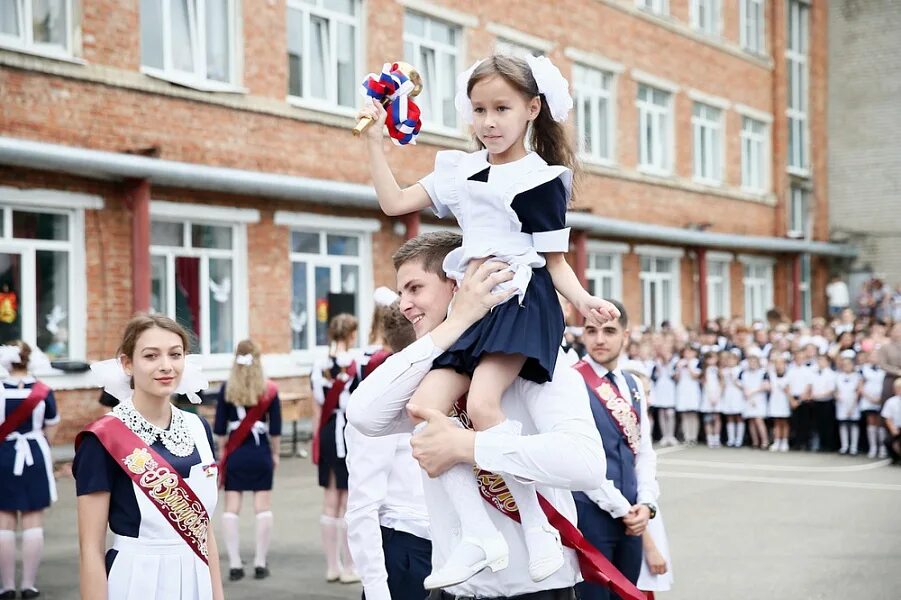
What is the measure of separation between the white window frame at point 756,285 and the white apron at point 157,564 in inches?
1128

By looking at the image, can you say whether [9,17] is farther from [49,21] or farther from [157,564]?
[157,564]

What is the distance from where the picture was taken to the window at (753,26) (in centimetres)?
3156

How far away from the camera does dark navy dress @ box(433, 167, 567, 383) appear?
2.76m

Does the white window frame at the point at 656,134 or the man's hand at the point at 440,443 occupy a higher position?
the white window frame at the point at 656,134

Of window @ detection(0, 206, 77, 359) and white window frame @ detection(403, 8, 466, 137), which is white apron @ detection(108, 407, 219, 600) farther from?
white window frame @ detection(403, 8, 466, 137)

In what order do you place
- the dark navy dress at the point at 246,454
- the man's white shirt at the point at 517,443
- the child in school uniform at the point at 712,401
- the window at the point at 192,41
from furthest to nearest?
the child in school uniform at the point at 712,401 < the window at the point at 192,41 < the dark navy dress at the point at 246,454 < the man's white shirt at the point at 517,443

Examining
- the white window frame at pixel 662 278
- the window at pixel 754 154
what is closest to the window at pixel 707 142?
the window at pixel 754 154

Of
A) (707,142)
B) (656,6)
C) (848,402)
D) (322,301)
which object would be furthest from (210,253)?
(707,142)

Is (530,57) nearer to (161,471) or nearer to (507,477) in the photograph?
(507,477)

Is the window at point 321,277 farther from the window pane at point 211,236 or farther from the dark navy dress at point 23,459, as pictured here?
the dark navy dress at point 23,459

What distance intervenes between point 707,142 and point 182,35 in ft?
58.2

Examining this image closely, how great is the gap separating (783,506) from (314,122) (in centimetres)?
986

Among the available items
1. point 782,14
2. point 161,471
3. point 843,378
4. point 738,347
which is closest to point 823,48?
point 782,14

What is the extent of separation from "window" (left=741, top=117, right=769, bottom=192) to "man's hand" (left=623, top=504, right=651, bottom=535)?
28.1 meters
